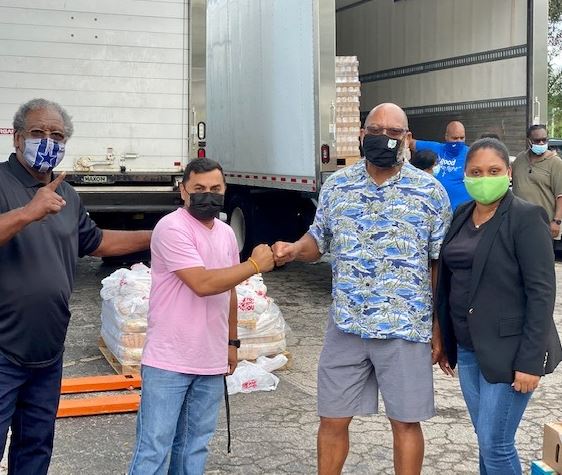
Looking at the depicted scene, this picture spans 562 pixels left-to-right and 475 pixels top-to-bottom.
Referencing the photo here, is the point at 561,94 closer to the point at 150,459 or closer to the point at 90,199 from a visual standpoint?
the point at 90,199

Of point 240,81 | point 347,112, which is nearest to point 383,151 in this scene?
point 347,112

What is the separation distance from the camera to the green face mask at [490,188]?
3.54 metres

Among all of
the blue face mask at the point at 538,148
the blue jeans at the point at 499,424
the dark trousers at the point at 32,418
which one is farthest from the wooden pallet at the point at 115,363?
the blue face mask at the point at 538,148

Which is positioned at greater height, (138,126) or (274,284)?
(138,126)

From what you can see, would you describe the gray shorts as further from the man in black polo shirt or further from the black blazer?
the man in black polo shirt

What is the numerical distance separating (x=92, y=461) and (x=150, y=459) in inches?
51.8

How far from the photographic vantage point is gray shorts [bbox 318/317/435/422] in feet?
12.1

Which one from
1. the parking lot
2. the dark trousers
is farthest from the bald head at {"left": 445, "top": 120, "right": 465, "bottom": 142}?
the dark trousers

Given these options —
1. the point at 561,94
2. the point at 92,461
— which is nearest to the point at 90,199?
the point at 92,461

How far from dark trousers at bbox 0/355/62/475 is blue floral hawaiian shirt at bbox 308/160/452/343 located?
50.0 inches

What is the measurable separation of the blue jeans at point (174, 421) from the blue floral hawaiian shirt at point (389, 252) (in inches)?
27.2

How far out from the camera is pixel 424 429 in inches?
201

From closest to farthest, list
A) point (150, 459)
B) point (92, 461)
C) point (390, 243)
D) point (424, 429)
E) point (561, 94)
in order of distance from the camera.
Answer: point (150, 459)
point (390, 243)
point (92, 461)
point (424, 429)
point (561, 94)

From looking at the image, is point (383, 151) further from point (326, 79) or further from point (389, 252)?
point (326, 79)
